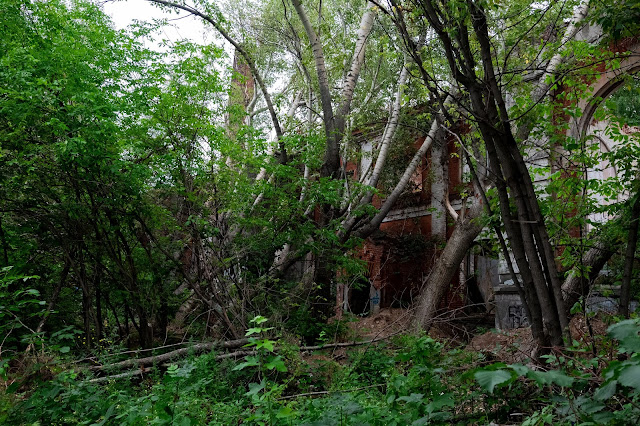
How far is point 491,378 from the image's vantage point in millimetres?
1891

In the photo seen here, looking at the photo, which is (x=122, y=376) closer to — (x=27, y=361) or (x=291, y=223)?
(x=27, y=361)

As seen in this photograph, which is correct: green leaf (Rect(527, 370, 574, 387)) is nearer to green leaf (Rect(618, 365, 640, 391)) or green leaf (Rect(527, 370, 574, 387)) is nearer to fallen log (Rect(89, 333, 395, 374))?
green leaf (Rect(618, 365, 640, 391))

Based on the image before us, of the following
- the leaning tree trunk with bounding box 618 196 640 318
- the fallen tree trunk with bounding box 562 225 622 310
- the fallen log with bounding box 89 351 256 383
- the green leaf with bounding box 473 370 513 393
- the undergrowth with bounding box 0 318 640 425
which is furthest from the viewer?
the fallen tree trunk with bounding box 562 225 622 310

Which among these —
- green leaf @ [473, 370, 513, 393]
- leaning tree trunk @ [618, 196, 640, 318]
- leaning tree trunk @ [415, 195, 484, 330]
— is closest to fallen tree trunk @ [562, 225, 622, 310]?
leaning tree trunk @ [618, 196, 640, 318]

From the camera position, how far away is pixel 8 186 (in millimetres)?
7148

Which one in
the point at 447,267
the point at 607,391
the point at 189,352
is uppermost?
the point at 607,391

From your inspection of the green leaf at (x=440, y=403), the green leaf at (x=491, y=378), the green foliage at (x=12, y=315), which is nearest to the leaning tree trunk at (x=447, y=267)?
the green foliage at (x=12, y=315)

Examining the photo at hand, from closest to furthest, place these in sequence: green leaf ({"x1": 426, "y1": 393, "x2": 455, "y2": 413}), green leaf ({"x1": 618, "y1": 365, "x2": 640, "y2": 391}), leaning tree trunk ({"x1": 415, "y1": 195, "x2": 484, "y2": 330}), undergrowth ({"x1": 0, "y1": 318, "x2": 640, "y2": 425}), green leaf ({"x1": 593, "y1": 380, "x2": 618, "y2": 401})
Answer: green leaf ({"x1": 618, "y1": 365, "x2": 640, "y2": 391}) < green leaf ({"x1": 593, "y1": 380, "x2": 618, "y2": 401}) < undergrowth ({"x1": 0, "y1": 318, "x2": 640, "y2": 425}) < green leaf ({"x1": 426, "y1": 393, "x2": 455, "y2": 413}) < leaning tree trunk ({"x1": 415, "y1": 195, "x2": 484, "y2": 330})

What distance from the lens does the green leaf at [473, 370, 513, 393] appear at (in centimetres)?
183

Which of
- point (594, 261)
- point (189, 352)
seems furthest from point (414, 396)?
point (594, 261)

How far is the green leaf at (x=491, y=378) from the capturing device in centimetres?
183

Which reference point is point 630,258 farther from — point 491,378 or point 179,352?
point 179,352

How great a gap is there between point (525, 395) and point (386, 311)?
13085mm

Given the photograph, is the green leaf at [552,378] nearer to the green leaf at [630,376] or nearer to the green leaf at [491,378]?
the green leaf at [491,378]
